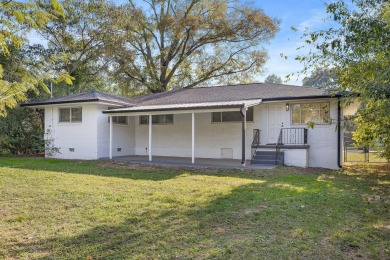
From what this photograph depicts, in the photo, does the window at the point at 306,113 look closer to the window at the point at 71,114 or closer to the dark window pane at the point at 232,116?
the dark window pane at the point at 232,116

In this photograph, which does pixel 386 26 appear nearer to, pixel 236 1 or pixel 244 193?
pixel 244 193

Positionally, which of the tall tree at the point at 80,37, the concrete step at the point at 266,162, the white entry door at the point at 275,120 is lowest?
the concrete step at the point at 266,162

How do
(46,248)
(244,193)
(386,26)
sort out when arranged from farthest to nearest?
1. (244,193)
2. (386,26)
3. (46,248)

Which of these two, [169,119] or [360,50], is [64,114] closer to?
[169,119]

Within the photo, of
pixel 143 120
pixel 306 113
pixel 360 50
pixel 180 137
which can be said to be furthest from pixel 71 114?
pixel 360 50

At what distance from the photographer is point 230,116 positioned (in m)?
14.7

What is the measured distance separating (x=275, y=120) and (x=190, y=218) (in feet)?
31.6

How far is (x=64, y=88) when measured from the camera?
861 inches

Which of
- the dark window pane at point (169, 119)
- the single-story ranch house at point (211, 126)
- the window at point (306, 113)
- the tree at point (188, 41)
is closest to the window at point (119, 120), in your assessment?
the single-story ranch house at point (211, 126)

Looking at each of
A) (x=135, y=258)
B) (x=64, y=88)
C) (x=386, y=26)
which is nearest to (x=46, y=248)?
(x=135, y=258)

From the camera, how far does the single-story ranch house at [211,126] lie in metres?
12.8

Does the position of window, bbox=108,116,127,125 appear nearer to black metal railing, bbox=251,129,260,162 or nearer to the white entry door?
black metal railing, bbox=251,129,260,162

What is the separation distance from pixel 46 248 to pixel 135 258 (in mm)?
1208

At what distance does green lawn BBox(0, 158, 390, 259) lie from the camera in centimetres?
386
